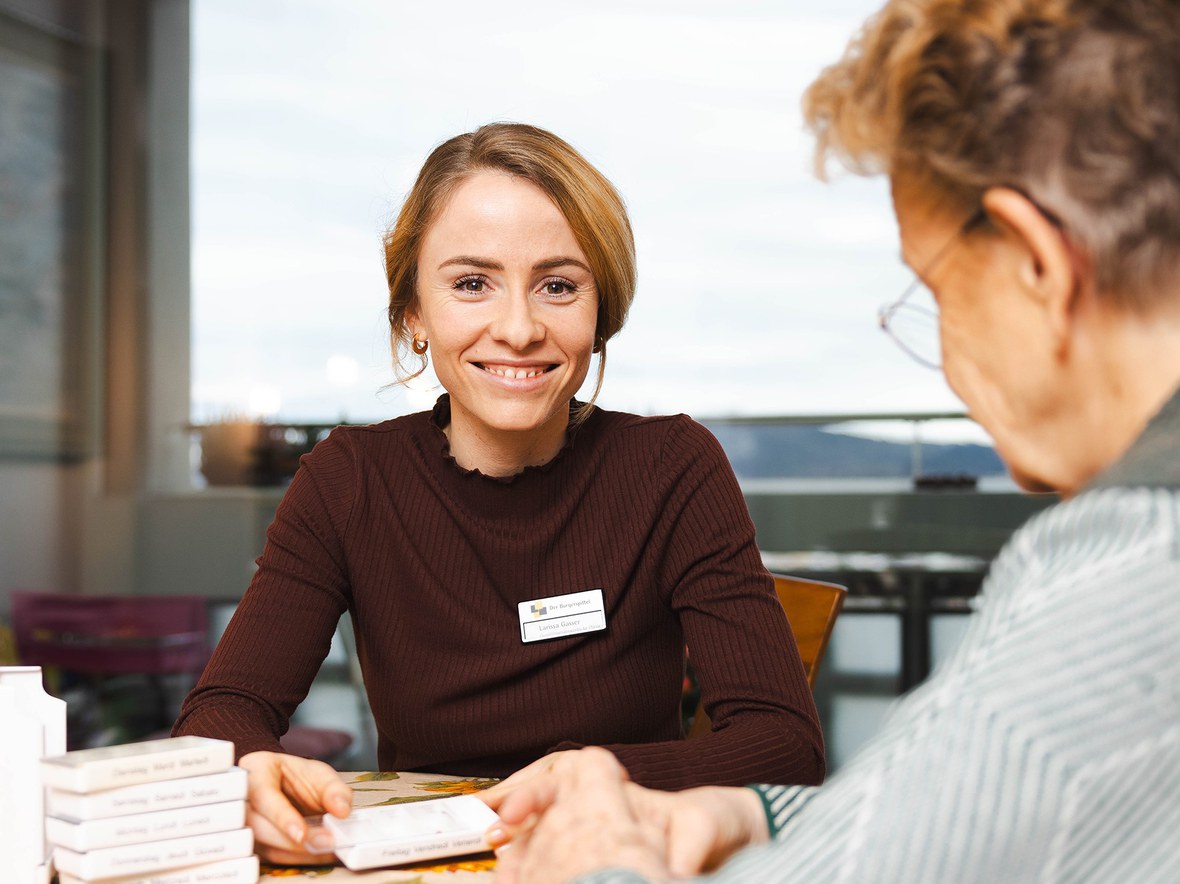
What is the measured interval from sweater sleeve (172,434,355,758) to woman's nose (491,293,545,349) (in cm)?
32

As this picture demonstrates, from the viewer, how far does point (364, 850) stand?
1000mm

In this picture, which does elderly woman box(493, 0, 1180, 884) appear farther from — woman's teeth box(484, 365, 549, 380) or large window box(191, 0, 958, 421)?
large window box(191, 0, 958, 421)

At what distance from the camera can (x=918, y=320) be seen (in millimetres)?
959

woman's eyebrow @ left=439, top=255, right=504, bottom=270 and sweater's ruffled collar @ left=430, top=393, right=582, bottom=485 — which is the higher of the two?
woman's eyebrow @ left=439, top=255, right=504, bottom=270

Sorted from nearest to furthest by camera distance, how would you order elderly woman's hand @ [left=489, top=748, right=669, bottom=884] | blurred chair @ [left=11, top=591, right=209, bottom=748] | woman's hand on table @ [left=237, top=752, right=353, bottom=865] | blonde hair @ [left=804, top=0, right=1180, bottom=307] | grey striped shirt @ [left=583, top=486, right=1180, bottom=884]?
grey striped shirt @ [left=583, top=486, right=1180, bottom=884]
blonde hair @ [left=804, top=0, right=1180, bottom=307]
elderly woman's hand @ [left=489, top=748, right=669, bottom=884]
woman's hand on table @ [left=237, top=752, right=353, bottom=865]
blurred chair @ [left=11, top=591, right=209, bottom=748]

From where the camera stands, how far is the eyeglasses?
34.2 inches

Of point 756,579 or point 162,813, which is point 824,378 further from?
point 162,813

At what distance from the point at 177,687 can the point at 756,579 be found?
3544 millimetres

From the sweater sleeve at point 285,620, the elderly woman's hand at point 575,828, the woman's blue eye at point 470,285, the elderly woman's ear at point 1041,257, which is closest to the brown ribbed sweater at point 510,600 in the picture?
the sweater sleeve at point 285,620

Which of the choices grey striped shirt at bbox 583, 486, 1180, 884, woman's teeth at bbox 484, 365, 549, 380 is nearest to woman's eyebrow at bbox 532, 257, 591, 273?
woman's teeth at bbox 484, 365, 549, 380

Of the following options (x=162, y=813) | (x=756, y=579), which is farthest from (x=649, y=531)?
(x=162, y=813)

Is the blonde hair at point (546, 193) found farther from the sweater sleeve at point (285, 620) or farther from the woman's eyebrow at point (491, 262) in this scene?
the sweater sleeve at point (285, 620)

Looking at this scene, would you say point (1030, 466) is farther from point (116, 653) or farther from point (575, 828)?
point (116, 653)

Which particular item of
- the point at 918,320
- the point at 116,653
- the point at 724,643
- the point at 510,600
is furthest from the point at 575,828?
the point at 116,653
